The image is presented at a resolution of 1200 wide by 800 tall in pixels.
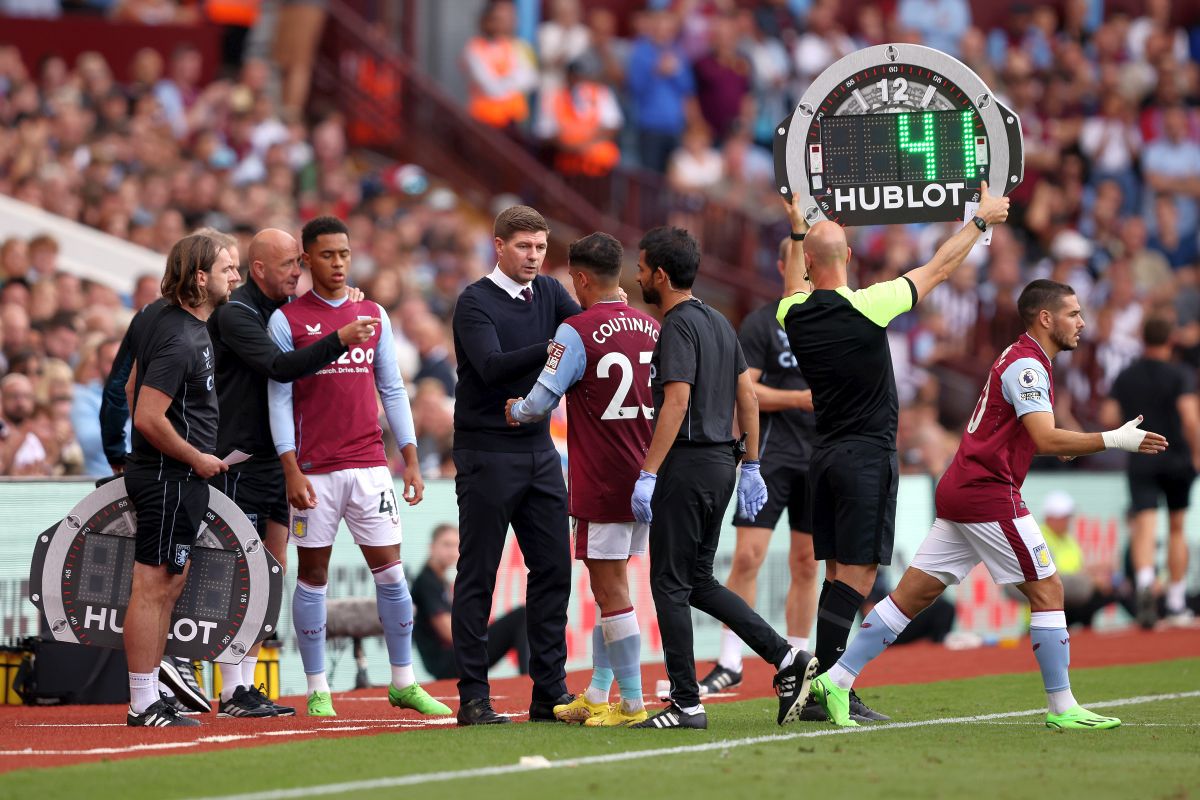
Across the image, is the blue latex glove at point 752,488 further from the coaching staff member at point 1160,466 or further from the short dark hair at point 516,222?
the coaching staff member at point 1160,466

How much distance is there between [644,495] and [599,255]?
1.16 metres

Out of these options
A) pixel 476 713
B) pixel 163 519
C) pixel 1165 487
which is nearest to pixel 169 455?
pixel 163 519

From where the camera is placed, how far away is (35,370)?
12.2 meters

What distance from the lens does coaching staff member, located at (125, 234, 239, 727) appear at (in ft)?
28.7

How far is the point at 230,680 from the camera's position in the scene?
31.4ft

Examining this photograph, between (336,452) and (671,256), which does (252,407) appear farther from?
(671,256)

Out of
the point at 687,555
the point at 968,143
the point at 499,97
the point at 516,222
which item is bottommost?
the point at 687,555

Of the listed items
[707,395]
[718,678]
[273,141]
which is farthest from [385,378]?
[273,141]

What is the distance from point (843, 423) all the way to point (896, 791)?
228 centimetres

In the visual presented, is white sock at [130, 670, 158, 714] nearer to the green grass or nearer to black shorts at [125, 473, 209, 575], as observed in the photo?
black shorts at [125, 473, 209, 575]

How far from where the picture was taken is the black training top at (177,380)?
343 inches

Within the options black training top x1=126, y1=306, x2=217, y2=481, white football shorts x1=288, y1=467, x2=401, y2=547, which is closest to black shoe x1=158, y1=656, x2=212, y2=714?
white football shorts x1=288, y1=467, x2=401, y2=547

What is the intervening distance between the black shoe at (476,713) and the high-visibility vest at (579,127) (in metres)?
13.3

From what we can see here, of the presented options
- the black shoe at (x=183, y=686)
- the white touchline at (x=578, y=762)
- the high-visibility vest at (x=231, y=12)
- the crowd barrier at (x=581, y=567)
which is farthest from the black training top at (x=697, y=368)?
the high-visibility vest at (x=231, y=12)
